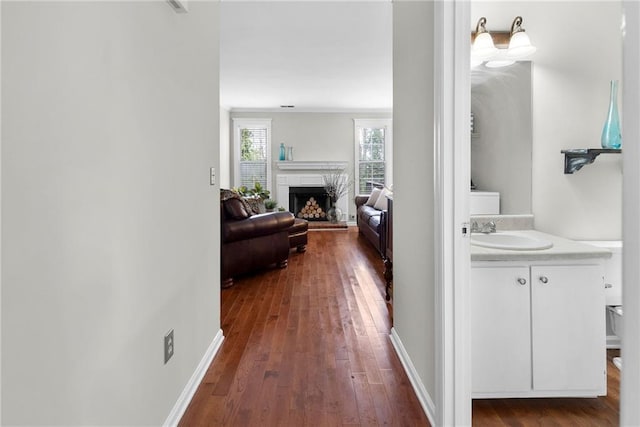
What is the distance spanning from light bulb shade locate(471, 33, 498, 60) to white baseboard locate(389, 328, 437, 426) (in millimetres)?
1802

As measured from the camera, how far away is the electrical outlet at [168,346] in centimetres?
158

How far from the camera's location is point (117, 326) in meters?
1.19

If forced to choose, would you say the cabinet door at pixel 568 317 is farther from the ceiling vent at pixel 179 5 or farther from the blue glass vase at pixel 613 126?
the ceiling vent at pixel 179 5

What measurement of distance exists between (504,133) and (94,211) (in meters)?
2.32

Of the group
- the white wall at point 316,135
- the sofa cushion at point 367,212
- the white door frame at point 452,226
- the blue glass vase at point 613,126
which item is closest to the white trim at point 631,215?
the white door frame at point 452,226

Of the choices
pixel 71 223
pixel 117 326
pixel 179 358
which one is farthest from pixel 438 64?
pixel 179 358

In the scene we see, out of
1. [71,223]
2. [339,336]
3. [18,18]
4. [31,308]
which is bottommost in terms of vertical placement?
[339,336]

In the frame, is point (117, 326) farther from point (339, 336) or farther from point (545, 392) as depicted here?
point (545, 392)

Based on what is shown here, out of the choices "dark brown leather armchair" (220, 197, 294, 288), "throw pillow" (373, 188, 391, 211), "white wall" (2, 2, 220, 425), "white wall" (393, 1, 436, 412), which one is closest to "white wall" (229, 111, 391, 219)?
"throw pillow" (373, 188, 391, 211)

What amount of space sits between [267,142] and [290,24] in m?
4.81

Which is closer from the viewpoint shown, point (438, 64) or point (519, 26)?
point (438, 64)

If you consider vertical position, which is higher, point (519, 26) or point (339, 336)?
point (519, 26)

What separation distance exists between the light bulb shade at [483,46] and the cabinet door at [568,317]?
1.33m

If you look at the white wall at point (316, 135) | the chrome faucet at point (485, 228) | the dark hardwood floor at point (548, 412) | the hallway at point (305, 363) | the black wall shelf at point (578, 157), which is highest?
the white wall at point (316, 135)
